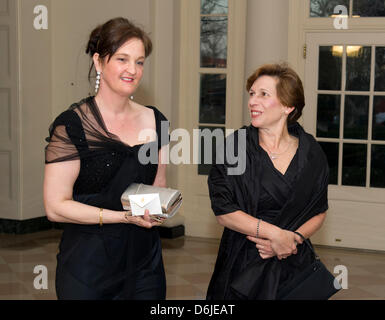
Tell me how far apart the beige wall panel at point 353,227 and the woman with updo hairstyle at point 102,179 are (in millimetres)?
4506

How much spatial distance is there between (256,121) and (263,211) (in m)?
0.40

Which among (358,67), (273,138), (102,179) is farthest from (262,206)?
(358,67)

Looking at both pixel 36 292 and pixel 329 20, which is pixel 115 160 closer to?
pixel 36 292

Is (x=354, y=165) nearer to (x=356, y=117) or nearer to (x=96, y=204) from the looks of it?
(x=356, y=117)

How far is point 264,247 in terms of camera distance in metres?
2.96

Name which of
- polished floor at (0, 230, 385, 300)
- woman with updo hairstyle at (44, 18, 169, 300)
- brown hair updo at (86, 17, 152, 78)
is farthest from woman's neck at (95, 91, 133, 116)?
polished floor at (0, 230, 385, 300)

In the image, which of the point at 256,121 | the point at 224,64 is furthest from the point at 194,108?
the point at 256,121

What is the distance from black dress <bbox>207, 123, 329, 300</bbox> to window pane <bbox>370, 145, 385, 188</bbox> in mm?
3941

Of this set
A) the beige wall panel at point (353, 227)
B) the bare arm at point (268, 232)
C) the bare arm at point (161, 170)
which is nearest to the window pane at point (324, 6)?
the beige wall panel at point (353, 227)

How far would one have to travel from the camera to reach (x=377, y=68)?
6.80 metres

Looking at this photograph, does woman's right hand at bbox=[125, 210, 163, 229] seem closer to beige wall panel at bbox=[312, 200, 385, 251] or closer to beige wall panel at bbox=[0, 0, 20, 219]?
beige wall panel at bbox=[312, 200, 385, 251]

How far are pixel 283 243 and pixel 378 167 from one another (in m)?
4.20

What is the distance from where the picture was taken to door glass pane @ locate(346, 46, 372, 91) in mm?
6828

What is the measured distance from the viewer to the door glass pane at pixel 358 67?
6.83 metres
